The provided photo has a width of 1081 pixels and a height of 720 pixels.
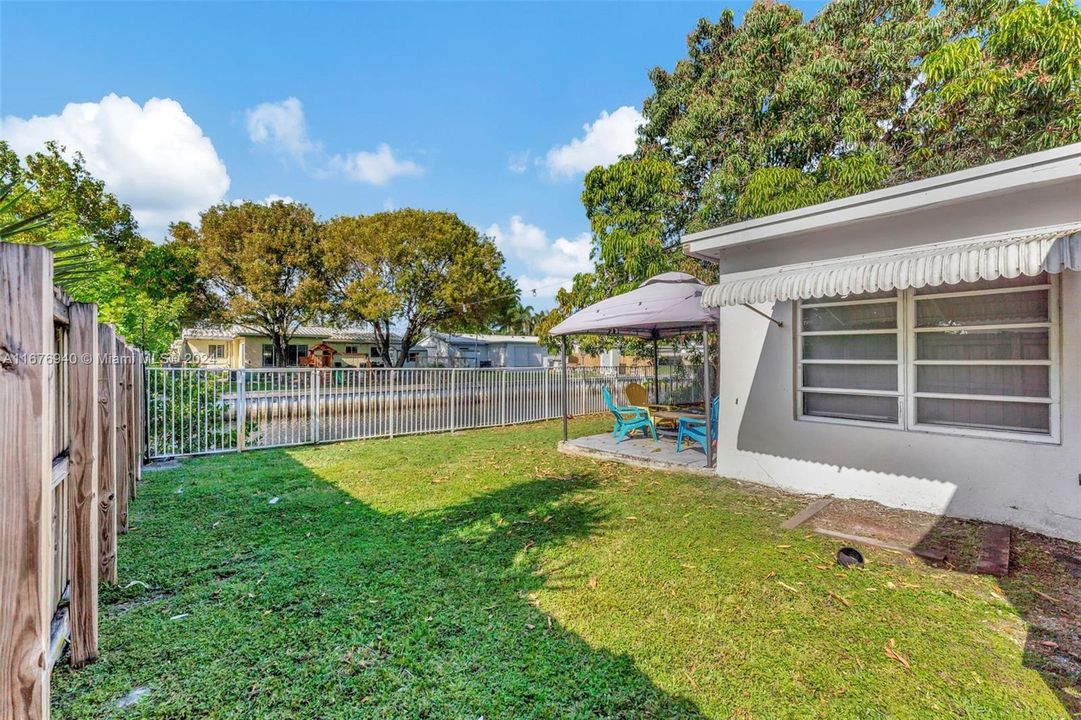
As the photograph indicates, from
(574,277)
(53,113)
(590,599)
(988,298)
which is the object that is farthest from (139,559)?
(53,113)

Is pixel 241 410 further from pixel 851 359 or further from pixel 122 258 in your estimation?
pixel 122 258

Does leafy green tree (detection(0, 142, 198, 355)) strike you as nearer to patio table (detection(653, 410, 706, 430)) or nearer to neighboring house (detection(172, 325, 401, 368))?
patio table (detection(653, 410, 706, 430))

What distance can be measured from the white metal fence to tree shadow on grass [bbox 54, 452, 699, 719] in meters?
3.92

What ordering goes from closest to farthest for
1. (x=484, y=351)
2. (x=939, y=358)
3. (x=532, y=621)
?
(x=532, y=621), (x=939, y=358), (x=484, y=351)

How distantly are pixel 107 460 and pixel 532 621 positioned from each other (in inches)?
139

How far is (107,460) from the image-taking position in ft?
11.5

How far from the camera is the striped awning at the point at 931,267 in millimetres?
3797

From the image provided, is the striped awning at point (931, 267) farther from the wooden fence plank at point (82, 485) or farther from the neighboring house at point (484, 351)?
the neighboring house at point (484, 351)

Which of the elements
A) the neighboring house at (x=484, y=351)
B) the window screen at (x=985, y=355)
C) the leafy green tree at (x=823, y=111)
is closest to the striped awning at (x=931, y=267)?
the window screen at (x=985, y=355)

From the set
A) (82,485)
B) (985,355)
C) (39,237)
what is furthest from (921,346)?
(82,485)

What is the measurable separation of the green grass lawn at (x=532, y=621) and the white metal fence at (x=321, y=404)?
3641 mm

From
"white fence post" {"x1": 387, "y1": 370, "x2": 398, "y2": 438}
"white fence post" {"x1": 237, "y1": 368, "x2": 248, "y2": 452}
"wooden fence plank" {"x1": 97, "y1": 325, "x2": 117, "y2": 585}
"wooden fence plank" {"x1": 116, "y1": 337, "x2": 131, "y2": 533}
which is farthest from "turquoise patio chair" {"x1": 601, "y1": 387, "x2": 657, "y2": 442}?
"wooden fence plank" {"x1": 97, "y1": 325, "x2": 117, "y2": 585}

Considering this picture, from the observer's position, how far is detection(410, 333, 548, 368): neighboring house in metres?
40.7

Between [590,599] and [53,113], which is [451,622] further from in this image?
[53,113]
